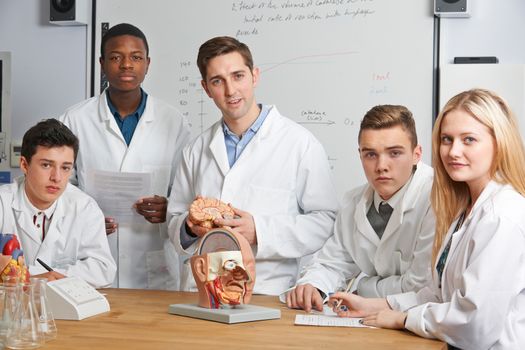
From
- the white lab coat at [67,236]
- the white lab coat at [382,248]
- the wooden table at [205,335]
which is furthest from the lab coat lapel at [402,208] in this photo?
the white lab coat at [67,236]

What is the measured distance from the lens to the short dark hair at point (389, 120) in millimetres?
2307

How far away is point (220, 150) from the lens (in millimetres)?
2602

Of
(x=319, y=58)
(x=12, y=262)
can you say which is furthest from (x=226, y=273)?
(x=319, y=58)

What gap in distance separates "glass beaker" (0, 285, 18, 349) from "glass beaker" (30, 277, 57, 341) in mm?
47

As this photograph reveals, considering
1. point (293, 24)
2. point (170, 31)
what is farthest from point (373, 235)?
point (170, 31)

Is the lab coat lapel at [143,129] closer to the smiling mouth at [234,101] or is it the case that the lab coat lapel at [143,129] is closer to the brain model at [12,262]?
the smiling mouth at [234,101]

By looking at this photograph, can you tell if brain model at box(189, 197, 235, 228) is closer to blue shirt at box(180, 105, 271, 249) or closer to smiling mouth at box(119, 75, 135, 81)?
blue shirt at box(180, 105, 271, 249)

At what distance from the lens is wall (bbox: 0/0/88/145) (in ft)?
12.5

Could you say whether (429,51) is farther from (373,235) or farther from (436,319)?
(436,319)

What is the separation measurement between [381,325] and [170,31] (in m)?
2.16

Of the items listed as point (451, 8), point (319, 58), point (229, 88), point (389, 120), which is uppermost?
point (451, 8)

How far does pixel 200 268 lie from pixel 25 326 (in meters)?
0.51

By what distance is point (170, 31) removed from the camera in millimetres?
3637

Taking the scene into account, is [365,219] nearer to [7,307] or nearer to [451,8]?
[7,307]
